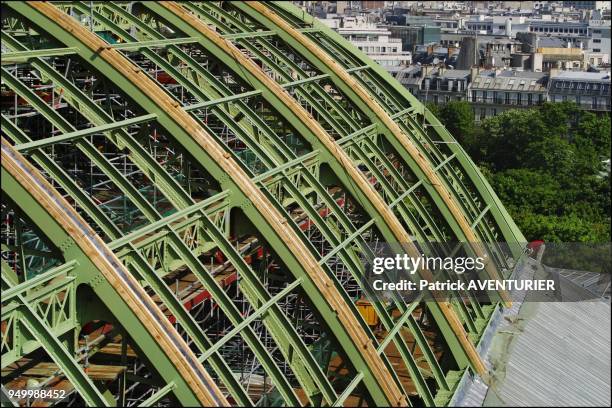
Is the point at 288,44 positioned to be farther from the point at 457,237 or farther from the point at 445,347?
the point at 445,347

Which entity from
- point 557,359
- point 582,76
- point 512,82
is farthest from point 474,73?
point 557,359

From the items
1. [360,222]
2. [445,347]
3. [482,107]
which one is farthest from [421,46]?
[445,347]

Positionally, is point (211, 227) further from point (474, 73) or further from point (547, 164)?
point (474, 73)

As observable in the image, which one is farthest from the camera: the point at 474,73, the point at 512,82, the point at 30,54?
the point at 474,73

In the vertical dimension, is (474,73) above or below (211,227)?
below

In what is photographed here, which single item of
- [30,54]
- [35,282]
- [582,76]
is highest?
[30,54]

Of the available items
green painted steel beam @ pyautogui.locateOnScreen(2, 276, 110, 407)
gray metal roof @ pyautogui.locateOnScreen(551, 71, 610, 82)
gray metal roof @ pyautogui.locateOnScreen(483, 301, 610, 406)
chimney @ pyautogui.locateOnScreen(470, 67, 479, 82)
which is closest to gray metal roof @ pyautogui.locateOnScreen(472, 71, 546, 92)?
chimney @ pyautogui.locateOnScreen(470, 67, 479, 82)
